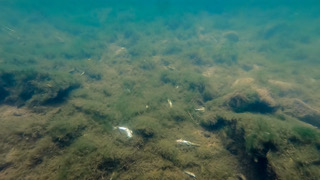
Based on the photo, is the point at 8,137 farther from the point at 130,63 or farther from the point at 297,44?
the point at 297,44

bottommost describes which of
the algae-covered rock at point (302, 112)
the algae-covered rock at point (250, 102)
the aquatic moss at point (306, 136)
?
the algae-covered rock at point (302, 112)

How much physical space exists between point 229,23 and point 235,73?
25007mm

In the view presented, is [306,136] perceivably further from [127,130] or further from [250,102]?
[127,130]

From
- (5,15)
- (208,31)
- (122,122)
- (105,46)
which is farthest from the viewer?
(5,15)

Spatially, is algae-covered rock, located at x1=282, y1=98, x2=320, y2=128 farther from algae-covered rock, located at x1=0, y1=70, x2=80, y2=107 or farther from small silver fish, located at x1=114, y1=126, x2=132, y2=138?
algae-covered rock, located at x1=0, y1=70, x2=80, y2=107

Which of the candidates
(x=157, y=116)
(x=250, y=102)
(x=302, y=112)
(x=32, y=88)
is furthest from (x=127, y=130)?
(x=302, y=112)

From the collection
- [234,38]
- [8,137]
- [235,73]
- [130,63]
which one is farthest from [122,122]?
[234,38]

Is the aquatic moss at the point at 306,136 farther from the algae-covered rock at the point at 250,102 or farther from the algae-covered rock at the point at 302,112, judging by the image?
the algae-covered rock at the point at 302,112

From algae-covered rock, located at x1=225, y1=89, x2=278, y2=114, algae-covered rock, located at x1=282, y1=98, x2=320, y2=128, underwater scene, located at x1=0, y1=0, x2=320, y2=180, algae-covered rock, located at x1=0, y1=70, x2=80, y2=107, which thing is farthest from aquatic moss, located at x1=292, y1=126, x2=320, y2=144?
algae-covered rock, located at x1=0, y1=70, x2=80, y2=107

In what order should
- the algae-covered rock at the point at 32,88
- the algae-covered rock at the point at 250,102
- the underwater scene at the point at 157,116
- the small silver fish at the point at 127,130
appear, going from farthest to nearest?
the algae-covered rock at the point at 32,88
the algae-covered rock at the point at 250,102
the small silver fish at the point at 127,130
the underwater scene at the point at 157,116

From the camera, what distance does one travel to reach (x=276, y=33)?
82.7 ft

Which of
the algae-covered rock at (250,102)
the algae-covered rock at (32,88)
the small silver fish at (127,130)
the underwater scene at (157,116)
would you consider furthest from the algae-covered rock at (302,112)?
the algae-covered rock at (32,88)

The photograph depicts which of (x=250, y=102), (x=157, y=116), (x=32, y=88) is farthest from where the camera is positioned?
(x=32, y=88)

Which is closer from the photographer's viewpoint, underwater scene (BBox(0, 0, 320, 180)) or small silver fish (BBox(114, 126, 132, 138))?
underwater scene (BBox(0, 0, 320, 180))
